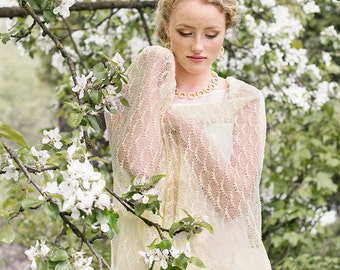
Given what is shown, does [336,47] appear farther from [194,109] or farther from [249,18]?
[194,109]

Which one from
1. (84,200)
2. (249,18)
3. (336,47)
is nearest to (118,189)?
(84,200)

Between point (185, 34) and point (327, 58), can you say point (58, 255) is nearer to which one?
point (185, 34)

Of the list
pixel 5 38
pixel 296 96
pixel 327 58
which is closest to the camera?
pixel 5 38

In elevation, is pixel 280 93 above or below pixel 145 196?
below

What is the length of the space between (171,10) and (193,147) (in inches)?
14.1

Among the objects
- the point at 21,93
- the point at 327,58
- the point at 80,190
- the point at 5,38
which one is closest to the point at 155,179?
the point at 80,190

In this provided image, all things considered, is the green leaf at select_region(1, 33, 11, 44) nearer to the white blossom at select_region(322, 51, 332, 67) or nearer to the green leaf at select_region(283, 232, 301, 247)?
the white blossom at select_region(322, 51, 332, 67)

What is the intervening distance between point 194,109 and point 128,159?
8.2 inches

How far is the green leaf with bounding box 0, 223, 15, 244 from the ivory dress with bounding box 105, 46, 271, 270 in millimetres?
412

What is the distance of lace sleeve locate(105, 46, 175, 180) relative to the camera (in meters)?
1.86

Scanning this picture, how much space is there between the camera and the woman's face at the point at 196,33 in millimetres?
1875

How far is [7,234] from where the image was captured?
1514 millimetres

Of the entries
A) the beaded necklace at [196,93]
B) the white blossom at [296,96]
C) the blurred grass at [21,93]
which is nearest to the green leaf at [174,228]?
the beaded necklace at [196,93]

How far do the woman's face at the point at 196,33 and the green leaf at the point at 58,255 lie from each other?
0.68m
